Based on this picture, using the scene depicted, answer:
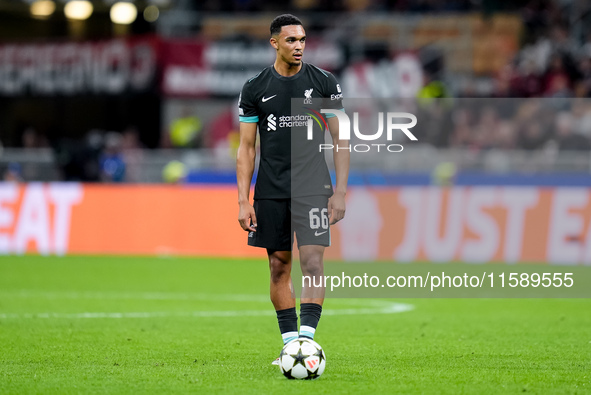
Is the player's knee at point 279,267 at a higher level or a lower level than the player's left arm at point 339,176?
lower

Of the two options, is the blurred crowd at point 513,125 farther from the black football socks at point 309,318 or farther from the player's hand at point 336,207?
the black football socks at point 309,318

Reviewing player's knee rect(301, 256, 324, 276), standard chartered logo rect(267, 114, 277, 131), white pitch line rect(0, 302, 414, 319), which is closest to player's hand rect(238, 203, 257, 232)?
player's knee rect(301, 256, 324, 276)

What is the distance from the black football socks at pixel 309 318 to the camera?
278 inches

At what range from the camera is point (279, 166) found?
7.35 m

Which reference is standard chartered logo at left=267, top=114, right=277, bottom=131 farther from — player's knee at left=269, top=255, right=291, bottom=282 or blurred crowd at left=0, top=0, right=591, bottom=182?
blurred crowd at left=0, top=0, right=591, bottom=182

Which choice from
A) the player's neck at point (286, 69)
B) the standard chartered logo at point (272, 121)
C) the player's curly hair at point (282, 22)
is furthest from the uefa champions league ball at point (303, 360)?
the player's curly hair at point (282, 22)

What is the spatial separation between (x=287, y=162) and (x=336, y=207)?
0.48 metres

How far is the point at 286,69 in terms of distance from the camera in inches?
289

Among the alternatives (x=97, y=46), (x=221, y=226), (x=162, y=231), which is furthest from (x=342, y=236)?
(x=97, y=46)

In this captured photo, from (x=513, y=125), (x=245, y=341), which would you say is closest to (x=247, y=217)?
(x=245, y=341)

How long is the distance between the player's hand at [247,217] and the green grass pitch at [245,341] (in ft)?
3.30

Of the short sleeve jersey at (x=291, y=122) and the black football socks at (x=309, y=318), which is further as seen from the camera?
the short sleeve jersey at (x=291, y=122)

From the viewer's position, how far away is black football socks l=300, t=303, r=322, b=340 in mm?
7051

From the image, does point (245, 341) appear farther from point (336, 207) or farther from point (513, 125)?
point (513, 125)
